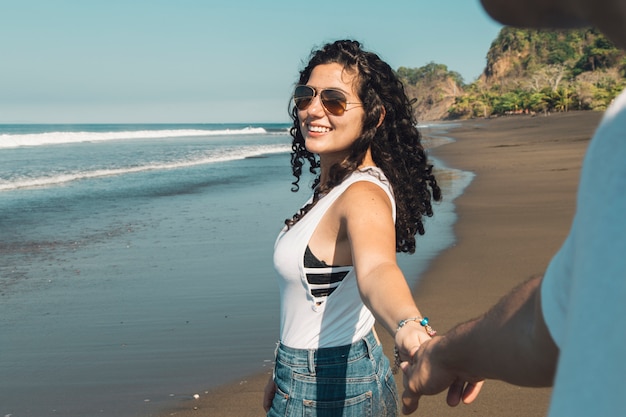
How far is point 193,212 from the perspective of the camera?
1377 cm

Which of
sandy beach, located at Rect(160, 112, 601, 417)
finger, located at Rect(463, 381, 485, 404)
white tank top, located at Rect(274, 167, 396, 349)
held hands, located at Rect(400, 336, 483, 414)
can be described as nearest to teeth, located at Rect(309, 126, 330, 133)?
white tank top, located at Rect(274, 167, 396, 349)

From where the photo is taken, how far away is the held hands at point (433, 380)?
1.48m

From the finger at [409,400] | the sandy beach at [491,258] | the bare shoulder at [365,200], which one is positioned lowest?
the sandy beach at [491,258]

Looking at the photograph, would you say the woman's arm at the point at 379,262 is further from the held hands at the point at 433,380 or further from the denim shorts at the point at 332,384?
the denim shorts at the point at 332,384

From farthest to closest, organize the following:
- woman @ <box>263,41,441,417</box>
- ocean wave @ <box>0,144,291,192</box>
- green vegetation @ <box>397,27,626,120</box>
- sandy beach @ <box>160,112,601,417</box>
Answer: green vegetation @ <box>397,27,626,120</box> → ocean wave @ <box>0,144,291,192</box> → sandy beach @ <box>160,112,601,417</box> → woman @ <box>263,41,441,417</box>

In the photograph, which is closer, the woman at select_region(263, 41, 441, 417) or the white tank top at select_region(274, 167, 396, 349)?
the woman at select_region(263, 41, 441, 417)

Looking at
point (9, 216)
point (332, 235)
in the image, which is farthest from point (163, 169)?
point (332, 235)

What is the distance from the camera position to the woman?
2.12 m

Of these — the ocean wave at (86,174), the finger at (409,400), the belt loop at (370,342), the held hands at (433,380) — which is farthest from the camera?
the ocean wave at (86,174)

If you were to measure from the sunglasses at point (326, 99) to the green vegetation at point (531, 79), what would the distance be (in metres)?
37.9

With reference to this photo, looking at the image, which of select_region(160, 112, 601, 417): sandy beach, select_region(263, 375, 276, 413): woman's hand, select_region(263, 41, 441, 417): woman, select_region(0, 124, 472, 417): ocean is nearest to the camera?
select_region(263, 41, 441, 417): woman

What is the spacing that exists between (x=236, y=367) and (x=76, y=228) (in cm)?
769

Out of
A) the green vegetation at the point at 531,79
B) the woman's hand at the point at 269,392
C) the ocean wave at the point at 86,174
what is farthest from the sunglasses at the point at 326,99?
the green vegetation at the point at 531,79

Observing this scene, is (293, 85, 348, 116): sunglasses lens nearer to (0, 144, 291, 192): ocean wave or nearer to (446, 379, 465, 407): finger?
(446, 379, 465, 407): finger
